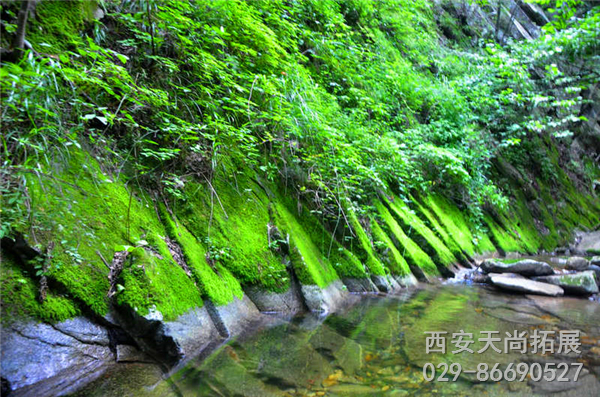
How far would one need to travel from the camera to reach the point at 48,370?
6.19 feet

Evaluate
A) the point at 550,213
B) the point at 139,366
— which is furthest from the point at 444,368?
the point at 550,213

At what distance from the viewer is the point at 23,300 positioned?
1917mm

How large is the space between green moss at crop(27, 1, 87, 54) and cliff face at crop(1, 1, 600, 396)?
14mm

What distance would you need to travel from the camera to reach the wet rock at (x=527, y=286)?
5468 mm

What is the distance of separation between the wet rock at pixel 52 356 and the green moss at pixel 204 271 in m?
0.83

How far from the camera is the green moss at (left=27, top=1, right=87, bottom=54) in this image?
110 inches

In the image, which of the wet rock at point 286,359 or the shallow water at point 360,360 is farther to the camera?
the wet rock at point 286,359

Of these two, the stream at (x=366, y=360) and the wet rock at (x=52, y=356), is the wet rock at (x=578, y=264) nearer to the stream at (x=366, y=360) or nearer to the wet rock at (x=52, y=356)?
the stream at (x=366, y=360)

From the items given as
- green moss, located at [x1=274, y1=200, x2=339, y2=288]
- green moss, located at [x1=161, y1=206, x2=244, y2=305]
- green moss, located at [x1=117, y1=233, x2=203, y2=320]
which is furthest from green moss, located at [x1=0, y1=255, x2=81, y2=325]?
green moss, located at [x1=274, y1=200, x2=339, y2=288]

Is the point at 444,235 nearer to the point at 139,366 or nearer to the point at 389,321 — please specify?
the point at 389,321

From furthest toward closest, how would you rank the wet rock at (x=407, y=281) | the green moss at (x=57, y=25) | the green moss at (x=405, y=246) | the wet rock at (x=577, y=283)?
1. the green moss at (x=405, y=246)
2. the wet rock at (x=577, y=283)
3. the wet rock at (x=407, y=281)
4. the green moss at (x=57, y=25)

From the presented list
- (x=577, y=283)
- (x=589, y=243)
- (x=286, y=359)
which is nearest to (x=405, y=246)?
(x=577, y=283)

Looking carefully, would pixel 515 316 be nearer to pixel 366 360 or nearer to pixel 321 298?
pixel 321 298

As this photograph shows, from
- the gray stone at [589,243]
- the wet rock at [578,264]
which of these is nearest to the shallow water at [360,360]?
the wet rock at [578,264]
